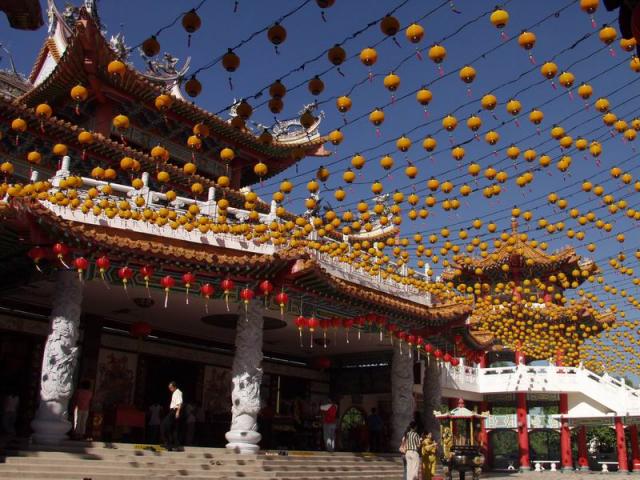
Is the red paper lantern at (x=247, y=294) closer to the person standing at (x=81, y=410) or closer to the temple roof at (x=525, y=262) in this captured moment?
the person standing at (x=81, y=410)

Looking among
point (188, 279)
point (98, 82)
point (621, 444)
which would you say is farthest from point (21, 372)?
point (621, 444)

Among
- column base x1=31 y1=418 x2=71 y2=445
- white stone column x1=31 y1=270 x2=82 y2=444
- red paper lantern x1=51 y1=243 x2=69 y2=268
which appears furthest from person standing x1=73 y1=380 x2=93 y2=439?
red paper lantern x1=51 y1=243 x2=69 y2=268

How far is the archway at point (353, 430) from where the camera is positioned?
17797mm

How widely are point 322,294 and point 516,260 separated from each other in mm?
19369

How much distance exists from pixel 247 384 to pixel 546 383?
1720cm

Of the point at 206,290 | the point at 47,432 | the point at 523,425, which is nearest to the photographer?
the point at 47,432

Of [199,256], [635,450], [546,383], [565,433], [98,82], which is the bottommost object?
[635,450]

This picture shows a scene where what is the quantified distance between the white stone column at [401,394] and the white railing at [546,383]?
8017 millimetres

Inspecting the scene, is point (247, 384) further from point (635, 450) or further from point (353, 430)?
point (635, 450)

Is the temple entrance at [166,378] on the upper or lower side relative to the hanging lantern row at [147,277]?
lower

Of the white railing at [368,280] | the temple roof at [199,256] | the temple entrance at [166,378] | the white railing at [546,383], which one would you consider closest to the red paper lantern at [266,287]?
the temple roof at [199,256]

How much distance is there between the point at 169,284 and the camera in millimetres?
11359

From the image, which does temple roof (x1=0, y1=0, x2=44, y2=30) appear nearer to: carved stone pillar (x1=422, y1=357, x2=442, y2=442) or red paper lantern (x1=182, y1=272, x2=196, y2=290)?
red paper lantern (x1=182, y1=272, x2=196, y2=290)

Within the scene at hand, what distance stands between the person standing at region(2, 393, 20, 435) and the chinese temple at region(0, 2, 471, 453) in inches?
38.8
